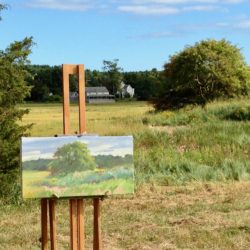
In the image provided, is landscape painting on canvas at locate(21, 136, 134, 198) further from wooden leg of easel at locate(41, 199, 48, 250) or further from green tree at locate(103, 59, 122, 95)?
green tree at locate(103, 59, 122, 95)

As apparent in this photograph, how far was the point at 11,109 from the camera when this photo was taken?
9492 millimetres

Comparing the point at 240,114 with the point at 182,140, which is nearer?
the point at 182,140

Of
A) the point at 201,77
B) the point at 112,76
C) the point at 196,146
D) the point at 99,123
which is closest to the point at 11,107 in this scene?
the point at 196,146

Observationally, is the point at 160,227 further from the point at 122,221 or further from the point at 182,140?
the point at 182,140

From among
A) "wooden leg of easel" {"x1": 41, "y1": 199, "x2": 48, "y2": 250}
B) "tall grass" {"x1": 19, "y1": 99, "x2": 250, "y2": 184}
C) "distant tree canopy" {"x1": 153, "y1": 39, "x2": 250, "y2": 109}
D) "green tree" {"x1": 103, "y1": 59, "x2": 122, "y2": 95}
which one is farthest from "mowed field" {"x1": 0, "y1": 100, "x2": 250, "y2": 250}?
"green tree" {"x1": 103, "y1": 59, "x2": 122, "y2": 95}

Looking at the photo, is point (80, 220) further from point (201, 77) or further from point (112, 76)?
point (112, 76)

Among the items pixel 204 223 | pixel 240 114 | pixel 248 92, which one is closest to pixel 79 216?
pixel 204 223

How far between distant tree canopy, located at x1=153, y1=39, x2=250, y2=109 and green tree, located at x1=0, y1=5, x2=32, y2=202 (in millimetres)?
23991

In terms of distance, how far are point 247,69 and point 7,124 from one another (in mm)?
29189

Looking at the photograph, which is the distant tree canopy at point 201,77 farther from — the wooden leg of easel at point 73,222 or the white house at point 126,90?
the white house at point 126,90

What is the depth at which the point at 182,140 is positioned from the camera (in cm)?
1730

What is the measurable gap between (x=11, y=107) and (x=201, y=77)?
84.8 feet

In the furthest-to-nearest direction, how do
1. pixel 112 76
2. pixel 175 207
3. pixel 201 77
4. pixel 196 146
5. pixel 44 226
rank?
pixel 112 76, pixel 201 77, pixel 196 146, pixel 175 207, pixel 44 226

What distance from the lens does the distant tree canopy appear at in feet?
112
